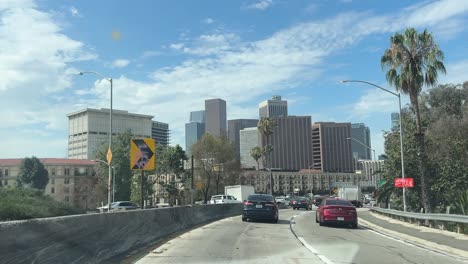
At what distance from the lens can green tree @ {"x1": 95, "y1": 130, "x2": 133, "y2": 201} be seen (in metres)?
85.6

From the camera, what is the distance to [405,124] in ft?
149

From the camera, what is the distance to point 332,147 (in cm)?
15762

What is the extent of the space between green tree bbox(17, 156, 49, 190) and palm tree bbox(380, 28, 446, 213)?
102 meters

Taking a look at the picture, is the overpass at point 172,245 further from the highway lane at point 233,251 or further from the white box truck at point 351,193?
the white box truck at point 351,193

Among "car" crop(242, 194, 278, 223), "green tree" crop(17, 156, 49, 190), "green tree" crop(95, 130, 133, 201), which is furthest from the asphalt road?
"green tree" crop(17, 156, 49, 190)

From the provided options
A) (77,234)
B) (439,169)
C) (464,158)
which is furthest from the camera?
(464,158)

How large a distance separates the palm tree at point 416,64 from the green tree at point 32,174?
102 m

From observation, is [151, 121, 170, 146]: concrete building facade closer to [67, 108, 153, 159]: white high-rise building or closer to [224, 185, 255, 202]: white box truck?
[67, 108, 153, 159]: white high-rise building

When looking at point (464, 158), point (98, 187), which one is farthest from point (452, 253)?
point (98, 187)

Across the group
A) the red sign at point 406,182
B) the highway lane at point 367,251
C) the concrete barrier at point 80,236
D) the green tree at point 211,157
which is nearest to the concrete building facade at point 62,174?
the green tree at point 211,157

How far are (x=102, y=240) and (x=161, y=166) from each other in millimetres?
74909

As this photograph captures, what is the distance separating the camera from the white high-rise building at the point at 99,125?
103 m

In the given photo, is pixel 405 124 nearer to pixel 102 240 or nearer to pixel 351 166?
pixel 102 240

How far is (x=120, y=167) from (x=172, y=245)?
74.5 metres
